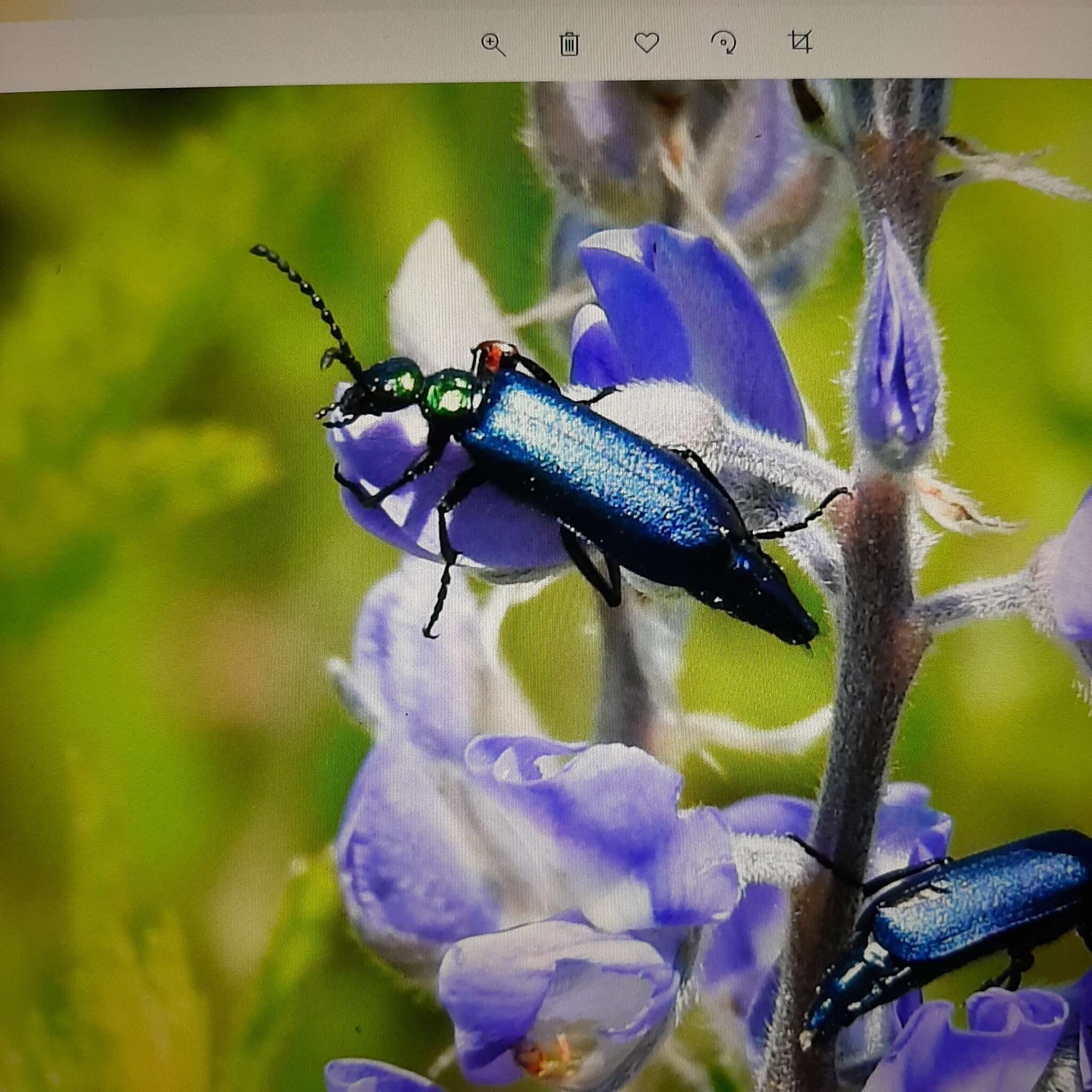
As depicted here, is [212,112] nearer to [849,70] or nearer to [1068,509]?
[849,70]

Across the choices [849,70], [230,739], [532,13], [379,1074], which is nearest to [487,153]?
[532,13]

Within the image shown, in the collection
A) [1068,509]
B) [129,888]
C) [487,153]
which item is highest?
[487,153]

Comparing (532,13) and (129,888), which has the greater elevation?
(532,13)

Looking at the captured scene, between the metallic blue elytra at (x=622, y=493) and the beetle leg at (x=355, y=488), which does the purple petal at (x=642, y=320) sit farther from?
the beetle leg at (x=355, y=488)

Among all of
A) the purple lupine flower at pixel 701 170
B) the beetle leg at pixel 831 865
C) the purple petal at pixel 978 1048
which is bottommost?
the purple petal at pixel 978 1048

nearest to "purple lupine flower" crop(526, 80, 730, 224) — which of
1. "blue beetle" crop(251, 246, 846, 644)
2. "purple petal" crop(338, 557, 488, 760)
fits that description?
"blue beetle" crop(251, 246, 846, 644)

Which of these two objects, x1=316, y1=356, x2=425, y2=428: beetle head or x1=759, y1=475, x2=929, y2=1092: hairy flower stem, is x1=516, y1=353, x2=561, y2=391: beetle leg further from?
x1=759, y1=475, x2=929, y2=1092: hairy flower stem

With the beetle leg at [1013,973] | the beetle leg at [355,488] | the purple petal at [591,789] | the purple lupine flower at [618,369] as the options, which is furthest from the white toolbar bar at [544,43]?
the beetle leg at [1013,973]
